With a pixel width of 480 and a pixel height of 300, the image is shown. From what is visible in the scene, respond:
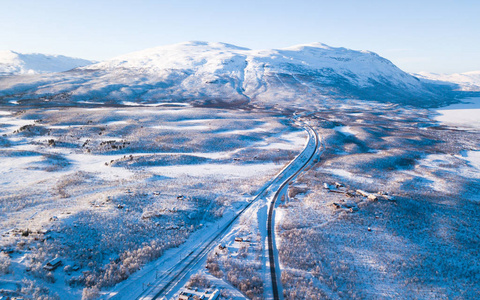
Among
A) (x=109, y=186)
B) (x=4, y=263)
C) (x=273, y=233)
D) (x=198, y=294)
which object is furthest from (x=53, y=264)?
(x=109, y=186)

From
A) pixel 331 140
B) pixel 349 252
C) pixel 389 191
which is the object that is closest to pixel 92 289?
pixel 349 252

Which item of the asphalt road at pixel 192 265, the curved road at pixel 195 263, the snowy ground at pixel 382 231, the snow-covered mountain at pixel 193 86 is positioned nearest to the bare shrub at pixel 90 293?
the curved road at pixel 195 263

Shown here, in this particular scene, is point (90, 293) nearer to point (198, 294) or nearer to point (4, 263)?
point (4, 263)

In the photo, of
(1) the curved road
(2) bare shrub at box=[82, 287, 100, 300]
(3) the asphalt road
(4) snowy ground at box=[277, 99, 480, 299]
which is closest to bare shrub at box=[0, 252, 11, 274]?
(2) bare shrub at box=[82, 287, 100, 300]

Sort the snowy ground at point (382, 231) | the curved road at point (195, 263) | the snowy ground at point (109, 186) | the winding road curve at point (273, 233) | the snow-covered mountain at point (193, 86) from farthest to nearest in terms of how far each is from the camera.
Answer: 1. the snow-covered mountain at point (193, 86)
2. the snowy ground at point (382, 231)
3. the snowy ground at point (109, 186)
4. the winding road curve at point (273, 233)
5. the curved road at point (195, 263)

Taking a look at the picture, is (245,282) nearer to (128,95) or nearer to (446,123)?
(446,123)

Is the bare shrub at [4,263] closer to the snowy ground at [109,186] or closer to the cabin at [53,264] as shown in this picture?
the snowy ground at [109,186]

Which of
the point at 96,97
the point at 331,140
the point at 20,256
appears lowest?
the point at 20,256

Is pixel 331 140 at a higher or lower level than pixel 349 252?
higher
